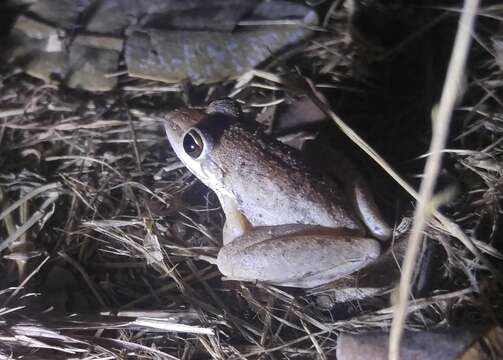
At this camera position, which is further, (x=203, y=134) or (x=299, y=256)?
(x=203, y=134)

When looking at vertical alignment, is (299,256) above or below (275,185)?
below

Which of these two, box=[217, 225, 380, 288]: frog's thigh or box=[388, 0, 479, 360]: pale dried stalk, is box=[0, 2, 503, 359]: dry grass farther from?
box=[388, 0, 479, 360]: pale dried stalk

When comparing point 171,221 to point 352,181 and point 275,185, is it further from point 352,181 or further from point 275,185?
point 352,181

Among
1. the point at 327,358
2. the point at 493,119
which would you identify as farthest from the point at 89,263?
the point at 493,119

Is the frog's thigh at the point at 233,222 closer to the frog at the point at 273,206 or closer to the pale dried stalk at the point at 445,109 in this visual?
the frog at the point at 273,206

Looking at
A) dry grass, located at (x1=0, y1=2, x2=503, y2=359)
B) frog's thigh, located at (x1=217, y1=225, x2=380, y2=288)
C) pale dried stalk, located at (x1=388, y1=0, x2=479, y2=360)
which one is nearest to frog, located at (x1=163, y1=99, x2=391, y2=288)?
frog's thigh, located at (x1=217, y1=225, x2=380, y2=288)

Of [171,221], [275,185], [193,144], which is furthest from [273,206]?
[171,221]

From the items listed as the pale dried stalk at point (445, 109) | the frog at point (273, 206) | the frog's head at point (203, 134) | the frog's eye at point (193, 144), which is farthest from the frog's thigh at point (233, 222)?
the pale dried stalk at point (445, 109)
